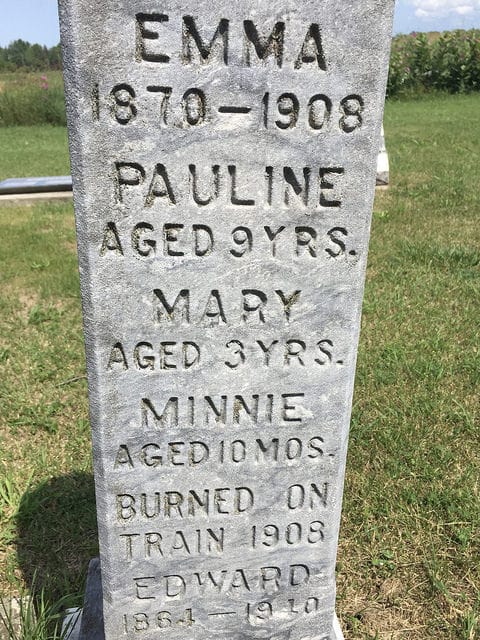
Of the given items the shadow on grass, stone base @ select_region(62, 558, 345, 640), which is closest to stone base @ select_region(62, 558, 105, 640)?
stone base @ select_region(62, 558, 345, 640)

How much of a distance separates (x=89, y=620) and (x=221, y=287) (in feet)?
4.21

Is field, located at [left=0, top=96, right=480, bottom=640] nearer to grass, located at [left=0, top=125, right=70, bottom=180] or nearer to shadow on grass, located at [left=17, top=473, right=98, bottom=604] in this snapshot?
shadow on grass, located at [left=17, top=473, right=98, bottom=604]

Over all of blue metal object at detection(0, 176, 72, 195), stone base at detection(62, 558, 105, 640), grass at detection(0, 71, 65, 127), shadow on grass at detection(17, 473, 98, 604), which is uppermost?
grass at detection(0, 71, 65, 127)

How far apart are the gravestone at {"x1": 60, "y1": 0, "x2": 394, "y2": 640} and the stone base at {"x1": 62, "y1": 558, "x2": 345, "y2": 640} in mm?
168

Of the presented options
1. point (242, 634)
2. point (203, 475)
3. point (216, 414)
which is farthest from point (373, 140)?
point (242, 634)

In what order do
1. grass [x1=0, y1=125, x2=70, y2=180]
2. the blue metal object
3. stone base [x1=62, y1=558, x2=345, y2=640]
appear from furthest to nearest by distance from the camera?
grass [x1=0, y1=125, x2=70, y2=180] → the blue metal object → stone base [x1=62, y1=558, x2=345, y2=640]

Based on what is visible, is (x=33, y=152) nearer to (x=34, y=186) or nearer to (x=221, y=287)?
(x=34, y=186)

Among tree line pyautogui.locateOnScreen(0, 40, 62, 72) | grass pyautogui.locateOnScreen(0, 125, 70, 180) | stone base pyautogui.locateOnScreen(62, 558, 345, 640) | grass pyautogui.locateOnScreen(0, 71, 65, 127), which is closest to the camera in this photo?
stone base pyautogui.locateOnScreen(62, 558, 345, 640)

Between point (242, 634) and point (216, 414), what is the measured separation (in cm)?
78

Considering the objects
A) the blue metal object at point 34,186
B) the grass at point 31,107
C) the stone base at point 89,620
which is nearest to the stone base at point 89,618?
the stone base at point 89,620

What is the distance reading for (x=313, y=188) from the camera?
1.51m

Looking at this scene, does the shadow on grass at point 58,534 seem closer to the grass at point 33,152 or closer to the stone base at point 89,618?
the stone base at point 89,618

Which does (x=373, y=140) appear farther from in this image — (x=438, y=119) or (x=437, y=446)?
(x=438, y=119)

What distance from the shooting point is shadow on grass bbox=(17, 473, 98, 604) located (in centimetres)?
244
